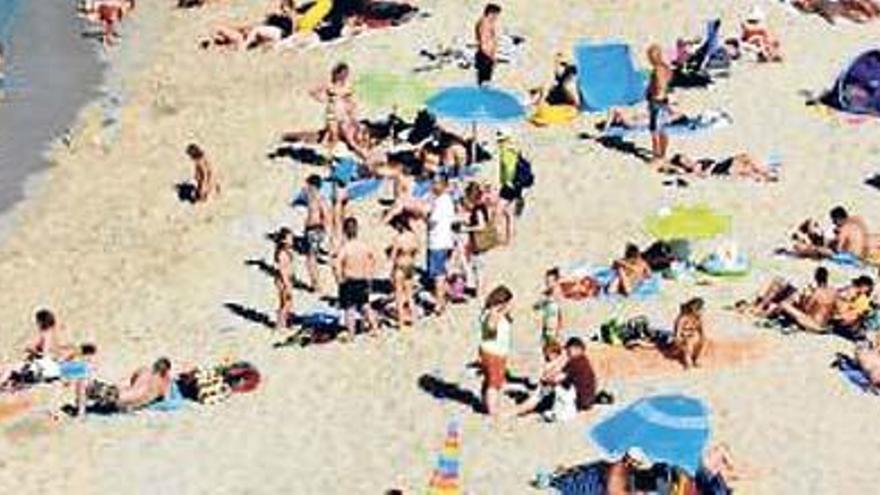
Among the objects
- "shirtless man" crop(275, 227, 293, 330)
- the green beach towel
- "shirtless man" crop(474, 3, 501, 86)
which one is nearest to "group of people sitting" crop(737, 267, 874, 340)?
the green beach towel

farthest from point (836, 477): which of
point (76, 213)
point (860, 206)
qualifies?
point (76, 213)

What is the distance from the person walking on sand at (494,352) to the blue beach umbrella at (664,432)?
215 centimetres

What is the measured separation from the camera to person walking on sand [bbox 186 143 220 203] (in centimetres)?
2580

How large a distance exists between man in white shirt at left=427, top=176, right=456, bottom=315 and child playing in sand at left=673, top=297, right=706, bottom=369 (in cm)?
269

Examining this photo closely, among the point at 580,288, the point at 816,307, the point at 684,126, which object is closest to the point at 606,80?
the point at 684,126

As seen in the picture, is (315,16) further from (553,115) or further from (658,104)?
(658,104)

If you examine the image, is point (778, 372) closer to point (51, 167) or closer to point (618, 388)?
point (618, 388)

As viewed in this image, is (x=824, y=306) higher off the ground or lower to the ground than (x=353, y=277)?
lower

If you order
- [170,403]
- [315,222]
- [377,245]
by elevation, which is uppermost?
[315,222]

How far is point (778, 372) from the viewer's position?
66.0ft

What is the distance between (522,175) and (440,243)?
2.30 meters

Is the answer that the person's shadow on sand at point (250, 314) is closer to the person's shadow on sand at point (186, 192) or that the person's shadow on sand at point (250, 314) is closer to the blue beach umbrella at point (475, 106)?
the blue beach umbrella at point (475, 106)

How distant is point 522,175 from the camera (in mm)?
24047

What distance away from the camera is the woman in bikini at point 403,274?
21.5 meters
